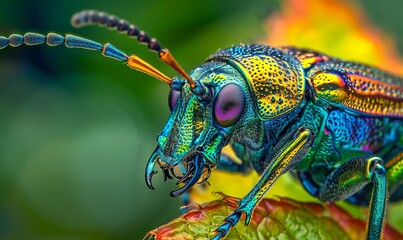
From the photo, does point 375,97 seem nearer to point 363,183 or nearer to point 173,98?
point 363,183

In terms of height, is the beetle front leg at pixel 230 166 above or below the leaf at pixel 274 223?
above

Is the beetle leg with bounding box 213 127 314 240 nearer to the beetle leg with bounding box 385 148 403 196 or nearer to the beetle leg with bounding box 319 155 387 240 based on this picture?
the beetle leg with bounding box 319 155 387 240

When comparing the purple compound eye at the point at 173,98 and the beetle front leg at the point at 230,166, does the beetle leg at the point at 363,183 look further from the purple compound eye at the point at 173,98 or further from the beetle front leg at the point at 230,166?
the purple compound eye at the point at 173,98

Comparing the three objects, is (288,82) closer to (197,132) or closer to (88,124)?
(197,132)

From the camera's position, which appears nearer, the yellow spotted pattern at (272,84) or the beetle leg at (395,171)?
the yellow spotted pattern at (272,84)

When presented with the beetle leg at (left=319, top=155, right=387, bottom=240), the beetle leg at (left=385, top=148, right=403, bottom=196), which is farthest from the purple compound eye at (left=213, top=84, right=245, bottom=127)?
the beetle leg at (left=385, top=148, right=403, bottom=196)

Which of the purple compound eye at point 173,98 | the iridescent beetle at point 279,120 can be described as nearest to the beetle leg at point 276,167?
the iridescent beetle at point 279,120

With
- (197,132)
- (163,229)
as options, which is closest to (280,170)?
(197,132)
